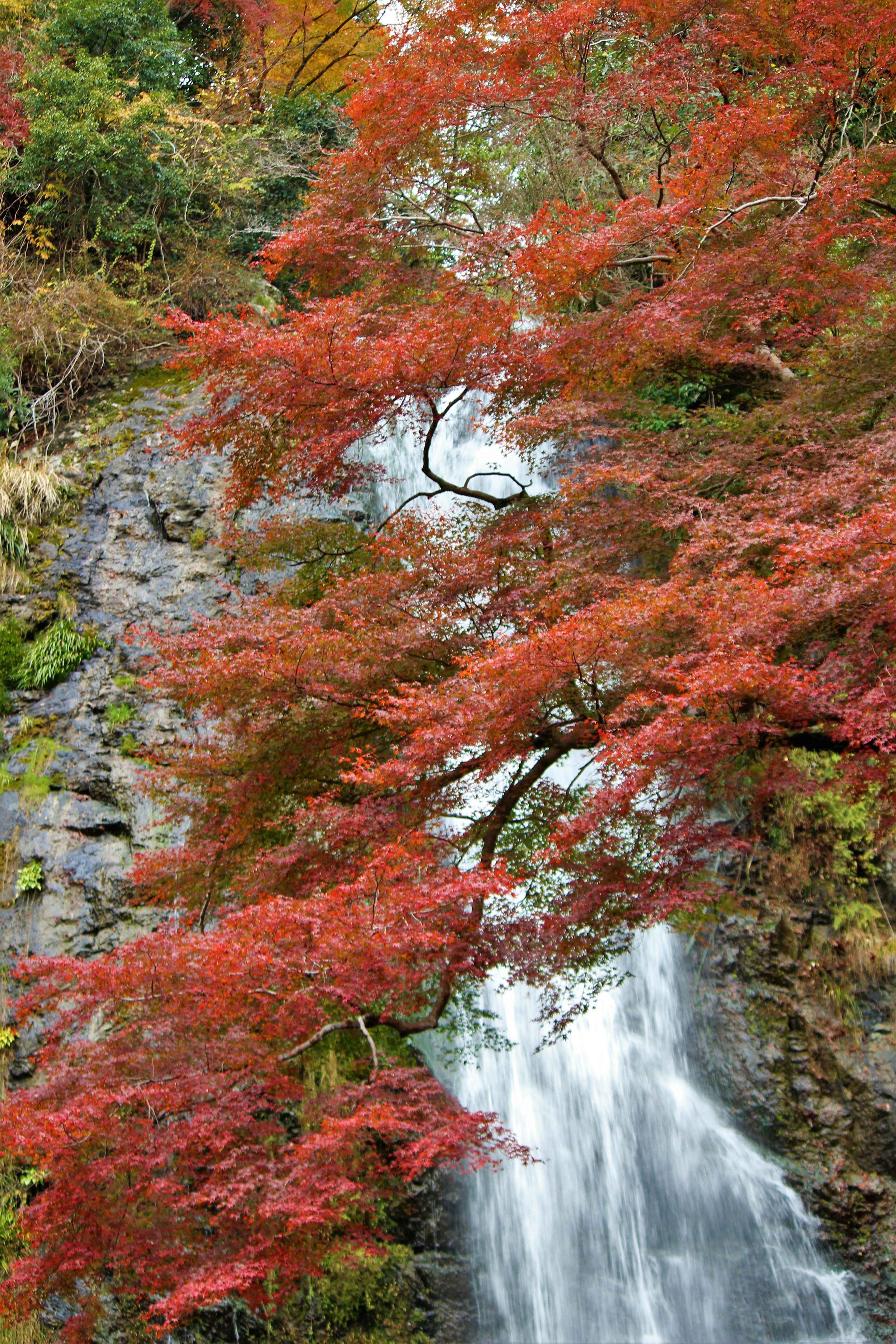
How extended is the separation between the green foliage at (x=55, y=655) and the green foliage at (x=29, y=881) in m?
2.16

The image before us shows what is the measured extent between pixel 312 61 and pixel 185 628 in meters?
12.1

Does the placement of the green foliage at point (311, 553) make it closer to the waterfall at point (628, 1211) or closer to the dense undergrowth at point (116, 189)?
the waterfall at point (628, 1211)

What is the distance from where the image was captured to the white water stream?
7875mm

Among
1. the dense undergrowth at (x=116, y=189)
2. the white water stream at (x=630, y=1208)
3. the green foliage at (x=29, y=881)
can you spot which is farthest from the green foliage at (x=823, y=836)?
the dense undergrowth at (x=116, y=189)

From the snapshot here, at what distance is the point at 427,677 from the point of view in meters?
6.94

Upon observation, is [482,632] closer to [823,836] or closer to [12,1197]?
[823,836]

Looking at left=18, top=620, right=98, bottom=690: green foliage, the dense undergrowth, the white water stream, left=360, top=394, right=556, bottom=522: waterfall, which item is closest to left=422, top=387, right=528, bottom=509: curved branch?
the white water stream

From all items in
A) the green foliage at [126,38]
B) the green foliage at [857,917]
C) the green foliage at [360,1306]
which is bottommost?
the green foliage at [360,1306]

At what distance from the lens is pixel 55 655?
10.6 metres

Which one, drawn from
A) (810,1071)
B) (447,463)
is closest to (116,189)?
(447,463)

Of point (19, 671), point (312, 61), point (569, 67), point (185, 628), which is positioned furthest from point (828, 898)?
point (312, 61)

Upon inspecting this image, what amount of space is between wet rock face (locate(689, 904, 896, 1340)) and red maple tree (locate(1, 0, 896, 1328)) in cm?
109

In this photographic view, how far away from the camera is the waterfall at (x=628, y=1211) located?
25.8ft

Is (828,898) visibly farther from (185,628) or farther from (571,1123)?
(185,628)
